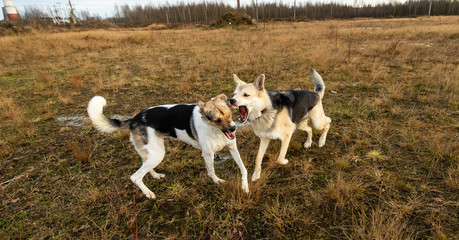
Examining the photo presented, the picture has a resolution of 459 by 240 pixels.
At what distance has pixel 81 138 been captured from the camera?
178 inches

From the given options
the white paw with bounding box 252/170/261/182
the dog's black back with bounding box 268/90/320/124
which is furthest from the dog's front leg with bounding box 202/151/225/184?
the dog's black back with bounding box 268/90/320/124

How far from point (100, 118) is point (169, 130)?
95cm

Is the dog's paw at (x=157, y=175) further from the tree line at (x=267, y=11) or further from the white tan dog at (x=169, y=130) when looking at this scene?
the tree line at (x=267, y=11)

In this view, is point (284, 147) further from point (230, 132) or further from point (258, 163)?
point (230, 132)

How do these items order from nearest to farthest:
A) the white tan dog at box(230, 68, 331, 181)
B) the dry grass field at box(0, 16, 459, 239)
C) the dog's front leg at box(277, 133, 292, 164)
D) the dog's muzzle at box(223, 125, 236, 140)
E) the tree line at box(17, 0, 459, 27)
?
the dry grass field at box(0, 16, 459, 239), the dog's muzzle at box(223, 125, 236, 140), the white tan dog at box(230, 68, 331, 181), the dog's front leg at box(277, 133, 292, 164), the tree line at box(17, 0, 459, 27)

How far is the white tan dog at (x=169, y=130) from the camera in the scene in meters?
2.79

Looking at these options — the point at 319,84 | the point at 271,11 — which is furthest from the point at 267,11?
the point at 319,84

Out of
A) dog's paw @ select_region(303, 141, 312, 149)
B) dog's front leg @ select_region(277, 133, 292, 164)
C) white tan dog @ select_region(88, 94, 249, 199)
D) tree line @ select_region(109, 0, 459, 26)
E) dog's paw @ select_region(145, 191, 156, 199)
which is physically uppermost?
tree line @ select_region(109, 0, 459, 26)

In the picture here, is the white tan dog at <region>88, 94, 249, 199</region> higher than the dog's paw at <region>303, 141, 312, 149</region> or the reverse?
higher

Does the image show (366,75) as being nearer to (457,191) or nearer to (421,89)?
(421,89)

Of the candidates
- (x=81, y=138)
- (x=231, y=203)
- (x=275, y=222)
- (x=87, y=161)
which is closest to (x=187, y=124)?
(x=231, y=203)

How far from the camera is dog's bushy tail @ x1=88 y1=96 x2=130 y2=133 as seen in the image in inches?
110

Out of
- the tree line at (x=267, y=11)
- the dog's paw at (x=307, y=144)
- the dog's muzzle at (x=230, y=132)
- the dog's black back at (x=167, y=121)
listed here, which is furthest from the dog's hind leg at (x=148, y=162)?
the tree line at (x=267, y=11)

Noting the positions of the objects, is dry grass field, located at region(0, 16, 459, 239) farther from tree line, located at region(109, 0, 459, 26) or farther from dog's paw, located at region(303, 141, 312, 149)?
tree line, located at region(109, 0, 459, 26)
